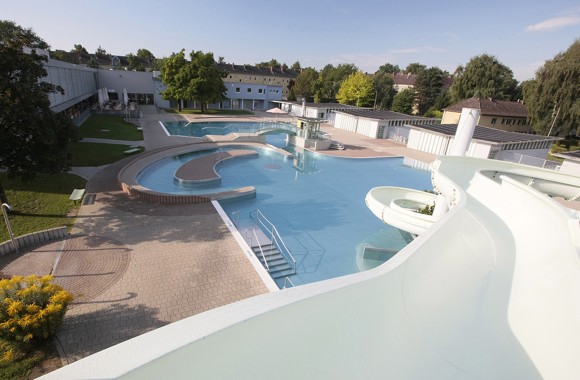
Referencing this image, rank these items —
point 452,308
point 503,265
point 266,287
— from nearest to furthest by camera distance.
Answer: point 452,308 < point 503,265 < point 266,287

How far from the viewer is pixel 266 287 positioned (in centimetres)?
940

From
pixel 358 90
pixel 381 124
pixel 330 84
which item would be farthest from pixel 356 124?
pixel 330 84

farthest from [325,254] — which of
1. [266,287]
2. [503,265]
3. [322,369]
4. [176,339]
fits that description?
[176,339]

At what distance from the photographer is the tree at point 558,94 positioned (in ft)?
115

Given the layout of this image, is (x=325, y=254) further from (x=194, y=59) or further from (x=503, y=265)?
(x=194, y=59)

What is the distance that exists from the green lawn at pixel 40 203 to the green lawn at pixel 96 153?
348 centimetres

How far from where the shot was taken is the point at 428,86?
203ft

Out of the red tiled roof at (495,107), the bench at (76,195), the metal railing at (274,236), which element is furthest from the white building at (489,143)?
the bench at (76,195)

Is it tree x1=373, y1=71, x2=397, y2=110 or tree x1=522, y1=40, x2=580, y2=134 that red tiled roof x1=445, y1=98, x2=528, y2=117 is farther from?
tree x1=373, y1=71, x2=397, y2=110

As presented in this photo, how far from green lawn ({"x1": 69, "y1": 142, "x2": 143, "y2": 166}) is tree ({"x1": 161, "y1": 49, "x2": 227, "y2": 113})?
73.4ft

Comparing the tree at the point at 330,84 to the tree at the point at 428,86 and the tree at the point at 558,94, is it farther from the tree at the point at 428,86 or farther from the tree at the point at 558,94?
the tree at the point at 558,94

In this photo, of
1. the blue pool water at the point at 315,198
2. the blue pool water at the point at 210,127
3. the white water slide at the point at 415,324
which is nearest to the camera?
the white water slide at the point at 415,324

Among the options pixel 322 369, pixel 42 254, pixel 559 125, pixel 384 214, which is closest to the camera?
pixel 322 369

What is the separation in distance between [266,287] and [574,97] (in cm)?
4661
